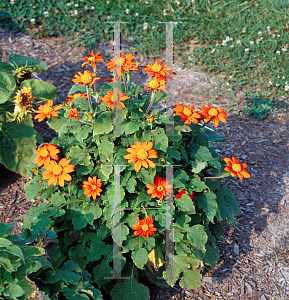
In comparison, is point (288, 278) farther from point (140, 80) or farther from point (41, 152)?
point (140, 80)

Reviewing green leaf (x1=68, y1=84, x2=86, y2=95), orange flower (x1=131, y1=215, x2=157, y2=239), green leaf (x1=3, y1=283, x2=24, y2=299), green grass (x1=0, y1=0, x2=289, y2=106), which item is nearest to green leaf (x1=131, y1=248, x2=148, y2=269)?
orange flower (x1=131, y1=215, x2=157, y2=239)

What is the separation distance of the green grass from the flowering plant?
7.86ft

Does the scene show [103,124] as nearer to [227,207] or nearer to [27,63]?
[227,207]

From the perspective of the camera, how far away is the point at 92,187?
2.09m

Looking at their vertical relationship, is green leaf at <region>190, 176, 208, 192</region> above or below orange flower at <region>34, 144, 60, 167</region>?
below

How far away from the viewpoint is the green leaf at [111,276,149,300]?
2.18 m

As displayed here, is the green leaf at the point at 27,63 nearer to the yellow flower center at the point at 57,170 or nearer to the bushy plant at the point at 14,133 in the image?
the bushy plant at the point at 14,133

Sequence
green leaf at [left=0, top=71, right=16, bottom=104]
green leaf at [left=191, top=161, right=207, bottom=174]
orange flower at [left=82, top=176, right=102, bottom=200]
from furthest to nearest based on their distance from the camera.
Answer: green leaf at [left=0, top=71, right=16, bottom=104], green leaf at [left=191, top=161, right=207, bottom=174], orange flower at [left=82, top=176, right=102, bottom=200]

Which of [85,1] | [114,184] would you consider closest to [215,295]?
[114,184]

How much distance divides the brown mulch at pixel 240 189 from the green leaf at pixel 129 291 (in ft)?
1.02

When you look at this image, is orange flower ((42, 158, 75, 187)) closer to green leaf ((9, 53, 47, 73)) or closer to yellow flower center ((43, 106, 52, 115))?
yellow flower center ((43, 106, 52, 115))

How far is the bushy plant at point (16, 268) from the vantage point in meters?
1.52

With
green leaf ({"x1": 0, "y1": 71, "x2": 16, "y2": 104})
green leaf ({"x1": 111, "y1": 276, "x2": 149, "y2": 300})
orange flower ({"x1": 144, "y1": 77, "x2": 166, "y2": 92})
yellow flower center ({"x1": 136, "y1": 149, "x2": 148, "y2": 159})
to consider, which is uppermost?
orange flower ({"x1": 144, "y1": 77, "x2": 166, "y2": 92})

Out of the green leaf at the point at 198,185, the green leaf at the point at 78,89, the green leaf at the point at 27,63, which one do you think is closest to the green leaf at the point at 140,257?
the green leaf at the point at 198,185
